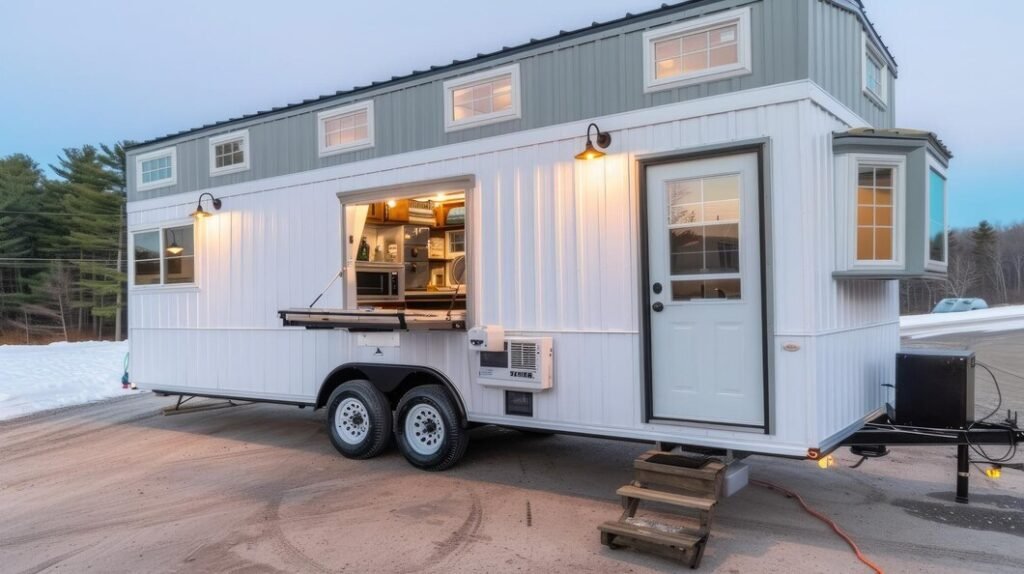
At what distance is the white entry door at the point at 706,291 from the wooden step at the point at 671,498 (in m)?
0.64

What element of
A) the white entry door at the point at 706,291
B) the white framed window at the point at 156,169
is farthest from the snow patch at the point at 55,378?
the white entry door at the point at 706,291

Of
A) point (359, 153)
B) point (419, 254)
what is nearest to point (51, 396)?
point (419, 254)

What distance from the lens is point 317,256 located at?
684 centimetres

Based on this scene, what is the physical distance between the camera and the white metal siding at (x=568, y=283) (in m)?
4.27

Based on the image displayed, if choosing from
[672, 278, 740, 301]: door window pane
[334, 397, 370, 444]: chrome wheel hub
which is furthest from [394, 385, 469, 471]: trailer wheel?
[672, 278, 740, 301]: door window pane

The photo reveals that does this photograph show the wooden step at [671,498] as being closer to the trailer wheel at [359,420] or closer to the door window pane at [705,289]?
the door window pane at [705,289]

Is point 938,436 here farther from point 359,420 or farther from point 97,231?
point 97,231

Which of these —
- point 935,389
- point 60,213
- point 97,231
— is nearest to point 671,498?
point 935,389

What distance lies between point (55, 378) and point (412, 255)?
9686 millimetres

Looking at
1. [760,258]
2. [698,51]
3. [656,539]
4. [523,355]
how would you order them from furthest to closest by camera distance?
[523,355] → [698,51] → [760,258] → [656,539]

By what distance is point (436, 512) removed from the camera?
4.96 m

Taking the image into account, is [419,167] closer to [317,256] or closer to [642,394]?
[317,256]

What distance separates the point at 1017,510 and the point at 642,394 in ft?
9.26

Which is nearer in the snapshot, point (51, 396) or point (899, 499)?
point (899, 499)
